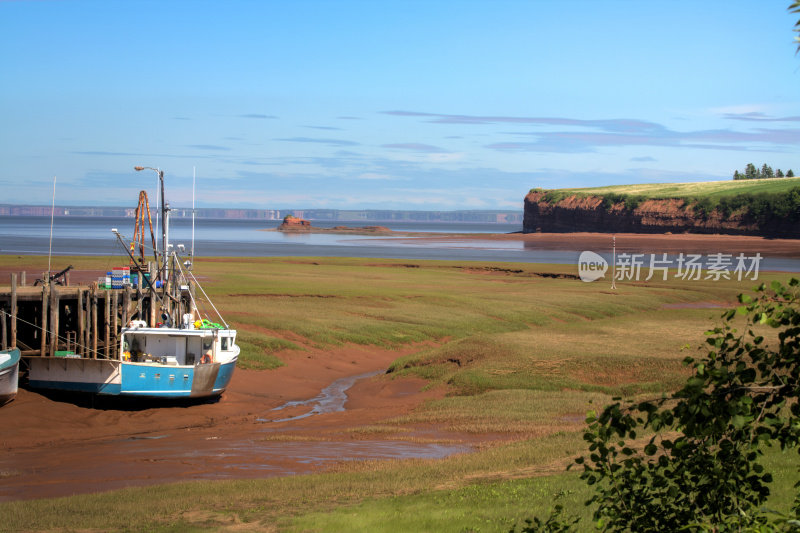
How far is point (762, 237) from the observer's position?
179375mm

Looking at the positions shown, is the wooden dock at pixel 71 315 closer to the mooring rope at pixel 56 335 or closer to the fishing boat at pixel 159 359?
the mooring rope at pixel 56 335

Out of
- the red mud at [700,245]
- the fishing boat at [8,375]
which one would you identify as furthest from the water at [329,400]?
the red mud at [700,245]

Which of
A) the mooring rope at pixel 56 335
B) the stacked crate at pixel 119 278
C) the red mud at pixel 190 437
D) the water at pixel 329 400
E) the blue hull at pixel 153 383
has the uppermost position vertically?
the stacked crate at pixel 119 278

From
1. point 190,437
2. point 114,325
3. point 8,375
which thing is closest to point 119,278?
point 114,325

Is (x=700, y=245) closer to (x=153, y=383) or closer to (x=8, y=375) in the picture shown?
(x=153, y=383)

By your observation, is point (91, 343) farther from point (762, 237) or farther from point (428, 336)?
point (762, 237)

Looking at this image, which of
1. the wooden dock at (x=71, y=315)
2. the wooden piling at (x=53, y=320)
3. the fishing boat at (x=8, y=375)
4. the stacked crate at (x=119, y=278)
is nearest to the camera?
the fishing boat at (x=8, y=375)

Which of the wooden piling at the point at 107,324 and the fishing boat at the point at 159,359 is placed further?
the wooden piling at the point at 107,324

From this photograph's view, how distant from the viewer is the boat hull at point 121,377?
2814 centimetres

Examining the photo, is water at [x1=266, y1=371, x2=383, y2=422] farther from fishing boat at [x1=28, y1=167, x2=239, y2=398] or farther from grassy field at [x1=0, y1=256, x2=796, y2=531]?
fishing boat at [x1=28, y1=167, x2=239, y2=398]

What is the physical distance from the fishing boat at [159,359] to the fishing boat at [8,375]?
55.9 inches

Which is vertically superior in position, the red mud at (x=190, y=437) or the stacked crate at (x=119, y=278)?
the stacked crate at (x=119, y=278)

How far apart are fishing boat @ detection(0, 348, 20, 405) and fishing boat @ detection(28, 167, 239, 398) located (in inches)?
55.9

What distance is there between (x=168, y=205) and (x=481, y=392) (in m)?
14.7
